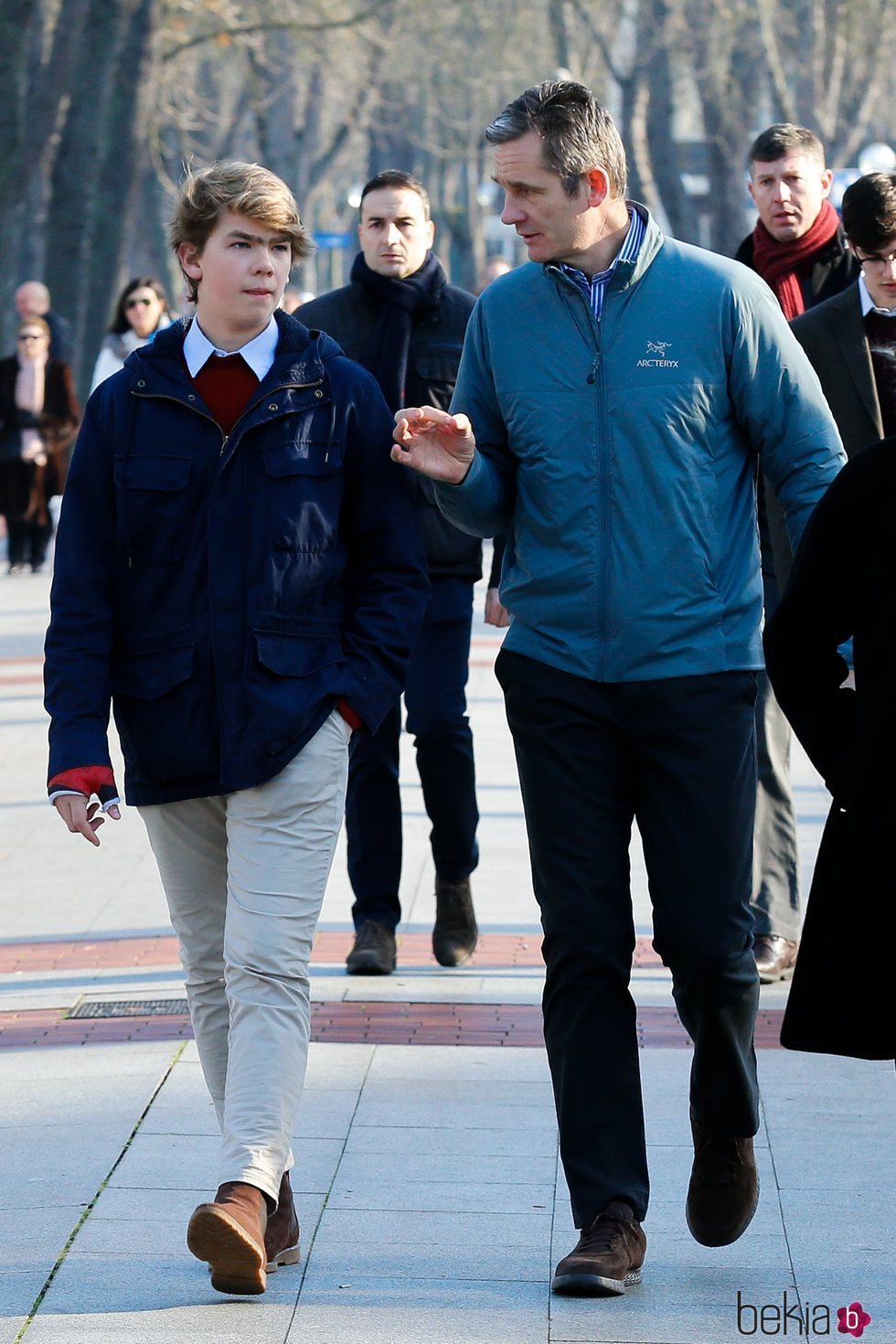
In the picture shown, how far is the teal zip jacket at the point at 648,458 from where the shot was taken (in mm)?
4133

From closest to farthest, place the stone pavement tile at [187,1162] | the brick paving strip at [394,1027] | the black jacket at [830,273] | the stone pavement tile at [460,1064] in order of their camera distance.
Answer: the stone pavement tile at [187,1162]
the stone pavement tile at [460,1064]
the brick paving strip at [394,1027]
the black jacket at [830,273]

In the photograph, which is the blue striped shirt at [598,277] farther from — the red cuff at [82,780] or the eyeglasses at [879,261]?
the eyeglasses at [879,261]

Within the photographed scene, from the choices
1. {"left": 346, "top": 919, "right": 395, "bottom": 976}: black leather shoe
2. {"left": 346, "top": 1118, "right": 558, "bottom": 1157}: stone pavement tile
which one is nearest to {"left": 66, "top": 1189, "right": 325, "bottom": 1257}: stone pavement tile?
{"left": 346, "top": 1118, "right": 558, "bottom": 1157}: stone pavement tile

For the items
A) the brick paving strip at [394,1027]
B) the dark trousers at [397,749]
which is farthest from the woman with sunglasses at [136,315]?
the brick paving strip at [394,1027]

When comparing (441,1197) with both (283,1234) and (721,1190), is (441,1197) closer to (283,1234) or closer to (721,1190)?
(283,1234)

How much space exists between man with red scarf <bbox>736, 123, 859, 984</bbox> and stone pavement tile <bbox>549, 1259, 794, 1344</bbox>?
7.50ft

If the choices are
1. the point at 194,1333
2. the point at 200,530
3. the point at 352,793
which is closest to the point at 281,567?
the point at 200,530

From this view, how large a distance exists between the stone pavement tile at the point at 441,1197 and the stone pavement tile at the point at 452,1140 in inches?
8.3

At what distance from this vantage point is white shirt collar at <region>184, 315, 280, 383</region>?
4270mm

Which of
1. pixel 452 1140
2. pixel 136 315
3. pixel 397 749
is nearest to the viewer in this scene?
pixel 452 1140

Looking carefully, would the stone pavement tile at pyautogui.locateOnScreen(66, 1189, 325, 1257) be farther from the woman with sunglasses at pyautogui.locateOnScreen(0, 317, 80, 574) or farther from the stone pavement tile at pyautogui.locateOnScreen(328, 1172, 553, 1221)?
the woman with sunglasses at pyautogui.locateOnScreen(0, 317, 80, 574)

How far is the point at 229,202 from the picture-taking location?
419 centimetres

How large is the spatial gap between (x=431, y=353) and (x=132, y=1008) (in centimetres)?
190

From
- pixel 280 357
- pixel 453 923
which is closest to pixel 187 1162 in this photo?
pixel 280 357
